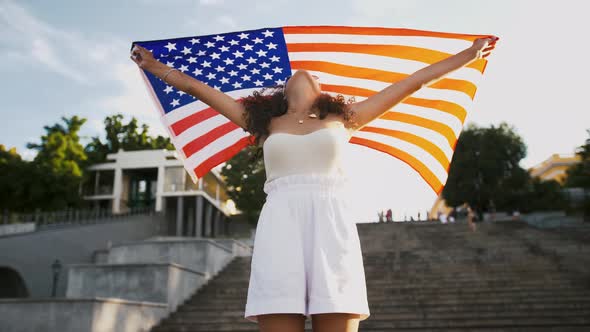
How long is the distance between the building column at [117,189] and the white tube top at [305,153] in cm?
3445

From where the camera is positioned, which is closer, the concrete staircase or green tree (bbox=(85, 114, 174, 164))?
the concrete staircase

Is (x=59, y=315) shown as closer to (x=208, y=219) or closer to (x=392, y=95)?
(x=392, y=95)

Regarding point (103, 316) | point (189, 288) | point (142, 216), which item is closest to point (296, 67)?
point (103, 316)

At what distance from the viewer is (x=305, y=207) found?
235cm

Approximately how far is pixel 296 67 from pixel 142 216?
28772mm

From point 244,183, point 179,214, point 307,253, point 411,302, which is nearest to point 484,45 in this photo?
point 307,253

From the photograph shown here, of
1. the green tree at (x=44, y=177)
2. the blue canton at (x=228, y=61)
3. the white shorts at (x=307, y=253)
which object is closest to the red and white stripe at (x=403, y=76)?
the blue canton at (x=228, y=61)

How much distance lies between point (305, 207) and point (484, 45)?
156 cm

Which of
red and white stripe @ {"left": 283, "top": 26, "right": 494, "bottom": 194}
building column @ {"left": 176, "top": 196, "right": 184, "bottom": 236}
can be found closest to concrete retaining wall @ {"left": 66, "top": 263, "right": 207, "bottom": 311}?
red and white stripe @ {"left": 283, "top": 26, "right": 494, "bottom": 194}

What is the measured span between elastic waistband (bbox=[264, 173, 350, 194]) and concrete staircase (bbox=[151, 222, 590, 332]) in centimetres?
903

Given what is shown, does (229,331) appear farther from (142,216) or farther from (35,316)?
(142,216)

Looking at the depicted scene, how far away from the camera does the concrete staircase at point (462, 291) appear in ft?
35.6

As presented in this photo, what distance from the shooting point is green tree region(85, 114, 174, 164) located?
4047 cm

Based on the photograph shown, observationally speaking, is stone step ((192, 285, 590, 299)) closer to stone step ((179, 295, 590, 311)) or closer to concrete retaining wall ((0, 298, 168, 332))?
stone step ((179, 295, 590, 311))
